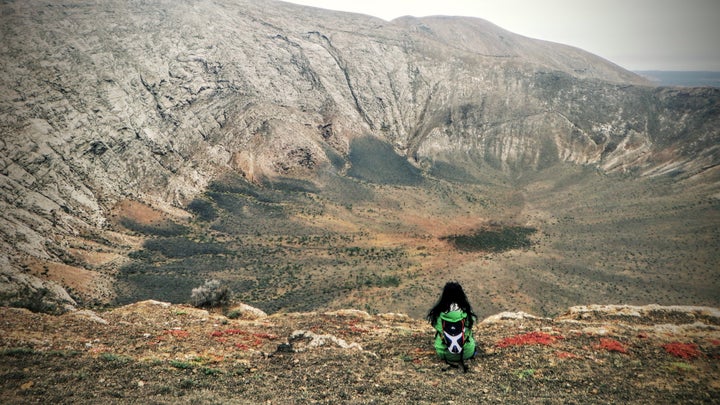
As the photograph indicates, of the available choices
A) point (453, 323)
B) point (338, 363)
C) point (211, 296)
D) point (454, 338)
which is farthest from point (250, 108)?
point (453, 323)

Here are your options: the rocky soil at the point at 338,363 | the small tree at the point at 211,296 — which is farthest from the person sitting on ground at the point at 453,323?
the small tree at the point at 211,296

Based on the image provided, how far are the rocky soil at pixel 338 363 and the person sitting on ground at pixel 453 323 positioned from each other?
23.0 inches

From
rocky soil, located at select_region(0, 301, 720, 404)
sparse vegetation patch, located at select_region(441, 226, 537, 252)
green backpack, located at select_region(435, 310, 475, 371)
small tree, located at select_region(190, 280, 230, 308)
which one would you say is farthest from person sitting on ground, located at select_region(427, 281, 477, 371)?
sparse vegetation patch, located at select_region(441, 226, 537, 252)

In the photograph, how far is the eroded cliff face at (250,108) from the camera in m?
49.6

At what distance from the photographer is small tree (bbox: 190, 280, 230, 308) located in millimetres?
24500

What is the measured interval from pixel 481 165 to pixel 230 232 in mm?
59720

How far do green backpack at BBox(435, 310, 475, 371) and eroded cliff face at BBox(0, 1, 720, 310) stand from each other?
39209 millimetres

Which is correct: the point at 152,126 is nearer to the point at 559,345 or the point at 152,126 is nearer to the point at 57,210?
the point at 57,210

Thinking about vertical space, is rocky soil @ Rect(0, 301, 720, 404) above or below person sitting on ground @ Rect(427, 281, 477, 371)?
below

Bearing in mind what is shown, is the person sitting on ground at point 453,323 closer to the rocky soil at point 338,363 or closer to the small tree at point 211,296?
the rocky soil at point 338,363

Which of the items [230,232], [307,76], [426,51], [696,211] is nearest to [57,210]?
[230,232]

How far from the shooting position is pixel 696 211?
183 feet

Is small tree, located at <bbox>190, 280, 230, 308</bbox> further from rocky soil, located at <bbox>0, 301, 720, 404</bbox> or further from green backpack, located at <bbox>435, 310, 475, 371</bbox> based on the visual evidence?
green backpack, located at <bbox>435, 310, 475, 371</bbox>

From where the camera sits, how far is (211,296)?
80.6ft
